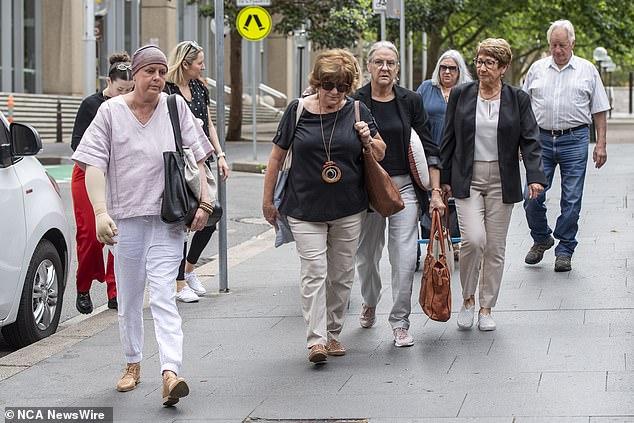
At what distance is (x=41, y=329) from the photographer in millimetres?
8086

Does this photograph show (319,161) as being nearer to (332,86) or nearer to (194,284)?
(332,86)

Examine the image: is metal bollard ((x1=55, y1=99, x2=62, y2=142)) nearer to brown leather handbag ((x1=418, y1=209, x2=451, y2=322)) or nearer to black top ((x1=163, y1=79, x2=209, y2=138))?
black top ((x1=163, y1=79, x2=209, y2=138))

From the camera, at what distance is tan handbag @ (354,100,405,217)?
6.97 m

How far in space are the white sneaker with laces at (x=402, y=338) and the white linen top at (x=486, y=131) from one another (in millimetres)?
1215

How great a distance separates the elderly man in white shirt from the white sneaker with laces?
2.98 meters

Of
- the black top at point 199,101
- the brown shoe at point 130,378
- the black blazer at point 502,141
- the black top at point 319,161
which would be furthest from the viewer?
the black top at point 199,101

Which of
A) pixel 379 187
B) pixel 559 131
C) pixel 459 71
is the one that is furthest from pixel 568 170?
pixel 379 187

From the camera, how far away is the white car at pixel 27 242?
741 centimetres

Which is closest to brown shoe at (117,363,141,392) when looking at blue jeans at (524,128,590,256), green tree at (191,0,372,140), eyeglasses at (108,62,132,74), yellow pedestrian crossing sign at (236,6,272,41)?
eyeglasses at (108,62,132,74)

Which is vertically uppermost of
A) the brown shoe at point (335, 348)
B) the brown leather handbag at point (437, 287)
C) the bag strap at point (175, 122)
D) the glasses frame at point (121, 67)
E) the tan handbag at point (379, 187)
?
the glasses frame at point (121, 67)

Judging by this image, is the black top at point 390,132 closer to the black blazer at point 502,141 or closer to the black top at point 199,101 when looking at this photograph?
the black blazer at point 502,141

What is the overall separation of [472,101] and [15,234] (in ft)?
9.52

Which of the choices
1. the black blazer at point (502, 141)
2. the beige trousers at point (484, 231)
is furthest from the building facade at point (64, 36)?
the beige trousers at point (484, 231)

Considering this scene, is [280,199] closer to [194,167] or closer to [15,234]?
[194,167]
